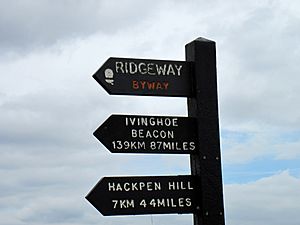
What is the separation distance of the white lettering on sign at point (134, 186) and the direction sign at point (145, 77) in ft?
3.23

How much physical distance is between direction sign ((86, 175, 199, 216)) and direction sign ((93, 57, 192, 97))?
3.15 ft

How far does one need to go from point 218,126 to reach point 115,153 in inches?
49.1

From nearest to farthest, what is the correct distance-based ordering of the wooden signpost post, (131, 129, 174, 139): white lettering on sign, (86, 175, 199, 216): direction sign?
(86, 175, 199, 216): direction sign
the wooden signpost post
(131, 129, 174, 139): white lettering on sign

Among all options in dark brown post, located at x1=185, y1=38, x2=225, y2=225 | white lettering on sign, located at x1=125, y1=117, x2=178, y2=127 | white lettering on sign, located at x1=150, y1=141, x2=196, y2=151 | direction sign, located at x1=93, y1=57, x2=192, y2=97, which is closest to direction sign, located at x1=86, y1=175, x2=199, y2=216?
dark brown post, located at x1=185, y1=38, x2=225, y2=225

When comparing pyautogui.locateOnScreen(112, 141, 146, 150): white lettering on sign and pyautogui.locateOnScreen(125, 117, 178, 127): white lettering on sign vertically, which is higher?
pyautogui.locateOnScreen(125, 117, 178, 127): white lettering on sign

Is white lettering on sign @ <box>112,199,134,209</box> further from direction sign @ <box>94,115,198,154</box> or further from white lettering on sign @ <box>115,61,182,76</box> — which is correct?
white lettering on sign @ <box>115,61,182,76</box>

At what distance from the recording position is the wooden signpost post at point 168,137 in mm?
8148

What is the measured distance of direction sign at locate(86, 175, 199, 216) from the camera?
26.3ft

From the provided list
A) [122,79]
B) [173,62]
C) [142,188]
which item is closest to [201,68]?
[173,62]

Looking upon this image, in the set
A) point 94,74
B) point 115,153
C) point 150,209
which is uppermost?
point 94,74

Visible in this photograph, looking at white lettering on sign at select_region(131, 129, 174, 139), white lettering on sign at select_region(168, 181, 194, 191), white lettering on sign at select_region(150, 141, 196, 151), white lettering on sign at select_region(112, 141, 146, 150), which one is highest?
white lettering on sign at select_region(131, 129, 174, 139)

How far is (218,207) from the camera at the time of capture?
27.6ft

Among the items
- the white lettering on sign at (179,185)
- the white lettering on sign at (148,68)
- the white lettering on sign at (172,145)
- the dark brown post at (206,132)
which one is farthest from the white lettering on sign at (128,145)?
the white lettering on sign at (148,68)

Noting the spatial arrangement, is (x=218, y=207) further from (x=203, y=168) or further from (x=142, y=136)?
Result: (x=142, y=136)
